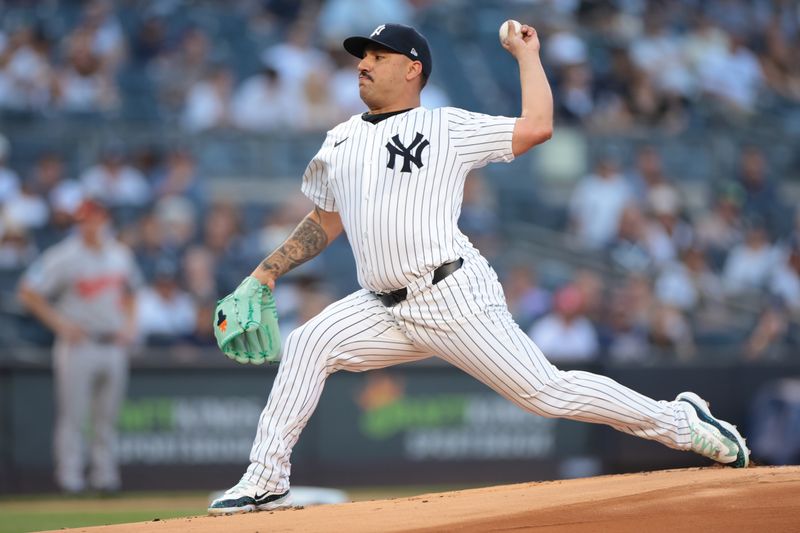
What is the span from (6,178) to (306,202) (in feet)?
9.45

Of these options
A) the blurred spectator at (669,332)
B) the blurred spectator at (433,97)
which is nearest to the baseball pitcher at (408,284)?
the blurred spectator at (669,332)

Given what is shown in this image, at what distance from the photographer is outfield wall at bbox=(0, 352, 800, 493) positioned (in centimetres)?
1130

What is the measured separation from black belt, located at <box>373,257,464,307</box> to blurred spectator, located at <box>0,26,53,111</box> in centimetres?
865

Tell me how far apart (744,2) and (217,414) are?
11.0 metres

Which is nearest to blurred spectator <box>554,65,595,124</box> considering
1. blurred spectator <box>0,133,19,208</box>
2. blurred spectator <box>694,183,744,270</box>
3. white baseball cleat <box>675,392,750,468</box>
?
blurred spectator <box>694,183,744,270</box>

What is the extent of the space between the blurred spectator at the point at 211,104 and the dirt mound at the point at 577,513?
841cm

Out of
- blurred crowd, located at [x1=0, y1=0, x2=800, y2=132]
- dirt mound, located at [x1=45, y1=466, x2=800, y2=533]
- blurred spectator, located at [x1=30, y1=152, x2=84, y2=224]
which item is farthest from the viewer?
blurred crowd, located at [x1=0, y1=0, x2=800, y2=132]

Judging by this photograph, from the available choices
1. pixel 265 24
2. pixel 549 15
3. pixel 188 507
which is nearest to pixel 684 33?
pixel 549 15

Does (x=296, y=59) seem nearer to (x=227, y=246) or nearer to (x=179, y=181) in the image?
(x=179, y=181)

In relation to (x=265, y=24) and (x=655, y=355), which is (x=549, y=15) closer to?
(x=265, y=24)

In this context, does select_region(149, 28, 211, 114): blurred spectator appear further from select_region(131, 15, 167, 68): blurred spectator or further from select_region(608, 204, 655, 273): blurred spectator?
select_region(608, 204, 655, 273): blurred spectator

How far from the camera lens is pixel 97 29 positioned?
14.1 meters

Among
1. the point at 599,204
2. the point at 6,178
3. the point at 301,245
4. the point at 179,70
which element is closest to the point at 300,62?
the point at 179,70

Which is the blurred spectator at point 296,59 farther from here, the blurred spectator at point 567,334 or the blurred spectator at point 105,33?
the blurred spectator at point 567,334
